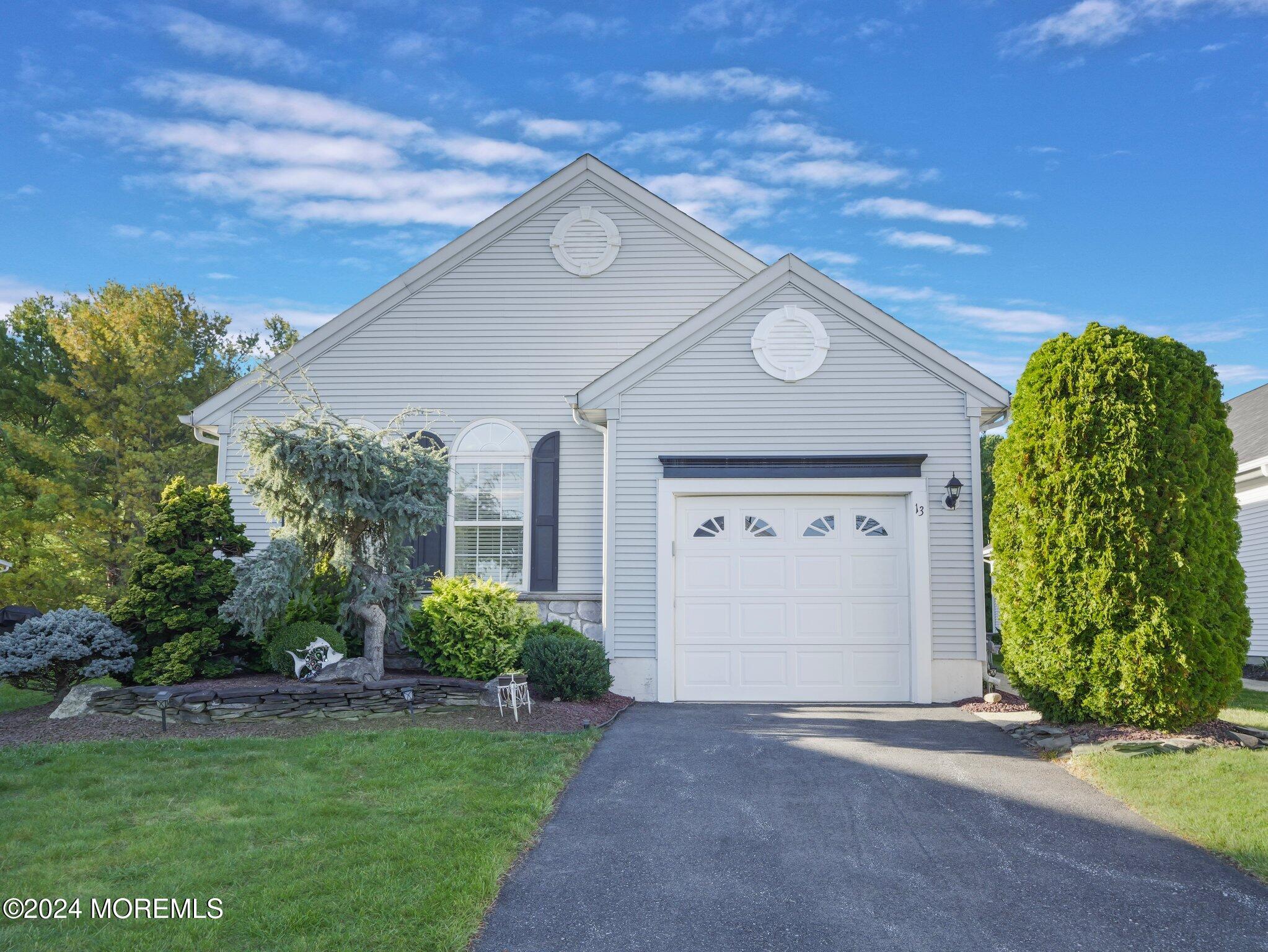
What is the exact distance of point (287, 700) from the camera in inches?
318

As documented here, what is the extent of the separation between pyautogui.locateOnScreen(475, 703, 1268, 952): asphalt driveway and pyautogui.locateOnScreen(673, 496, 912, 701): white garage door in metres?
2.62

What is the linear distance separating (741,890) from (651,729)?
372cm

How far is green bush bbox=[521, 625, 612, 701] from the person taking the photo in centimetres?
873

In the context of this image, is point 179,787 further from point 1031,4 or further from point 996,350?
point 996,350

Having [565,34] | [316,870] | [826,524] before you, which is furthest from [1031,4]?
[316,870]

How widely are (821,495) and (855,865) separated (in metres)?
5.65

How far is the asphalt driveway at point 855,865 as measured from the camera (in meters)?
3.78

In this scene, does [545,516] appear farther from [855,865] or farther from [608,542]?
[855,865]

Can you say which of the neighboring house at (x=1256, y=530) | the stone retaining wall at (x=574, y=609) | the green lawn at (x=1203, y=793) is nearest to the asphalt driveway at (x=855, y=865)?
the green lawn at (x=1203, y=793)

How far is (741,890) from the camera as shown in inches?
167

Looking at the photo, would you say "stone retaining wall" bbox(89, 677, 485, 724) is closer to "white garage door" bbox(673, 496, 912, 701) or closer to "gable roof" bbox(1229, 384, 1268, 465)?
"white garage door" bbox(673, 496, 912, 701)

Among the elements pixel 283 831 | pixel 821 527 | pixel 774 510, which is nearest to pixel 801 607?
pixel 821 527

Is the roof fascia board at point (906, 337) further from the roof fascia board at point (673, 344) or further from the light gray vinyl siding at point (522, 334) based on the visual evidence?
the light gray vinyl siding at point (522, 334)

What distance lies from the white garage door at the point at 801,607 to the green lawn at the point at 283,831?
2.73 metres
